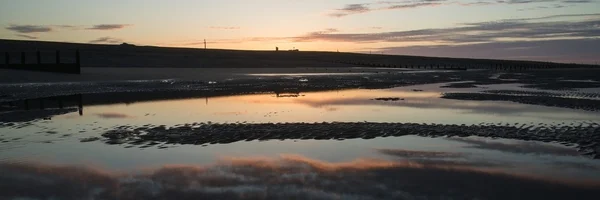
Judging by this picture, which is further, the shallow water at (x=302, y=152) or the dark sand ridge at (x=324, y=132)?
the dark sand ridge at (x=324, y=132)

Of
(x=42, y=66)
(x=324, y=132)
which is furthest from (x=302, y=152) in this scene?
(x=42, y=66)

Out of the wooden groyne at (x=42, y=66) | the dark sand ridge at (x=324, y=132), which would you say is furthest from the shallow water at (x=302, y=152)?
the wooden groyne at (x=42, y=66)

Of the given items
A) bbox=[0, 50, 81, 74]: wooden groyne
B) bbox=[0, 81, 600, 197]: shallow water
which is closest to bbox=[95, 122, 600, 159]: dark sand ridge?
bbox=[0, 81, 600, 197]: shallow water

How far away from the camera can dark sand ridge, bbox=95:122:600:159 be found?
12.6 metres

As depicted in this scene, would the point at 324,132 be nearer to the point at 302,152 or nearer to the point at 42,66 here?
the point at 302,152

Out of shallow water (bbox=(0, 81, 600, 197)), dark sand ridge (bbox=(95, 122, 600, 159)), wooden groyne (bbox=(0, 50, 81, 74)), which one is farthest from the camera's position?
wooden groyne (bbox=(0, 50, 81, 74))

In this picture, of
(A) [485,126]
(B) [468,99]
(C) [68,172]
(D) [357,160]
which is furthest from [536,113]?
(C) [68,172]

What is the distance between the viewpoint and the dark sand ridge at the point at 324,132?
41.3ft

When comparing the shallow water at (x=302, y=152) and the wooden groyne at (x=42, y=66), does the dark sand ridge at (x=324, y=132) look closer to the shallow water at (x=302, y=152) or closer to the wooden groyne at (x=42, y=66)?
the shallow water at (x=302, y=152)

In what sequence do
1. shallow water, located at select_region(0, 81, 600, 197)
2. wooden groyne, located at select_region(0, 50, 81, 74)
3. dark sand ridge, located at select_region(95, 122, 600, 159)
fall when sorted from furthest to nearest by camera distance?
wooden groyne, located at select_region(0, 50, 81, 74) < dark sand ridge, located at select_region(95, 122, 600, 159) < shallow water, located at select_region(0, 81, 600, 197)

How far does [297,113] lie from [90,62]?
177 ft

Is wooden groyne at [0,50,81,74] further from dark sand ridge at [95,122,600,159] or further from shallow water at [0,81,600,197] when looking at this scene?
dark sand ridge at [95,122,600,159]

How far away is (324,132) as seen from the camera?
13852 mm

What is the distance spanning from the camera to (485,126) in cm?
1510
